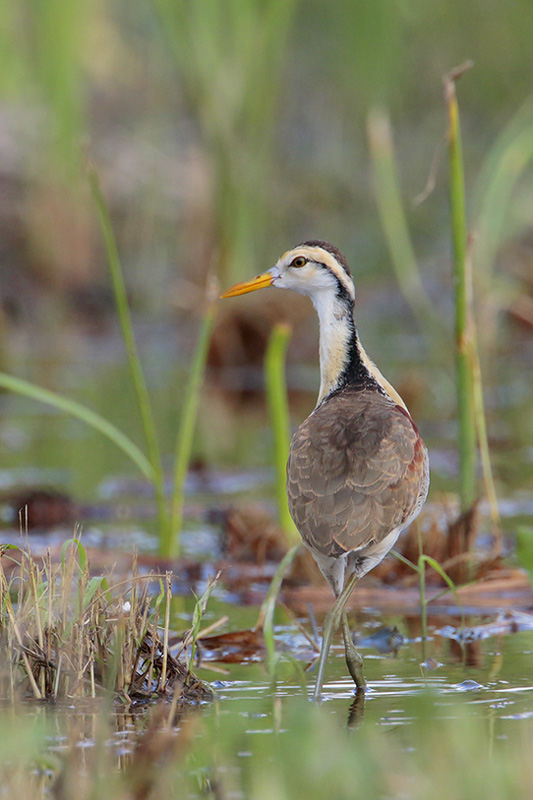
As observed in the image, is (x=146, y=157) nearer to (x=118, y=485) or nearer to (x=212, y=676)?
(x=118, y=485)

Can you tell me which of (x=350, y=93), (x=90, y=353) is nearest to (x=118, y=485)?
(x=90, y=353)

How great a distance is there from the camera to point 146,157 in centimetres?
1877

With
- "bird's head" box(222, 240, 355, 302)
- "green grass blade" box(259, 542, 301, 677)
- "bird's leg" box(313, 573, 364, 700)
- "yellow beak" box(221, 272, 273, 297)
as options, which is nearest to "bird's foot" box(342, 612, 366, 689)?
"bird's leg" box(313, 573, 364, 700)

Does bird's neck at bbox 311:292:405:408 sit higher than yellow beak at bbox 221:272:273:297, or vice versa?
yellow beak at bbox 221:272:273:297

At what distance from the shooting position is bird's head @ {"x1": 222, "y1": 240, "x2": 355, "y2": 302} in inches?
216

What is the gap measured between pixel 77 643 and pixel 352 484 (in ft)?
3.51

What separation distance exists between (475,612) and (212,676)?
1.43m

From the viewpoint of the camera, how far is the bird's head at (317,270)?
550cm

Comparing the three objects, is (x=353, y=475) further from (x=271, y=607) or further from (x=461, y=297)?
(x=461, y=297)

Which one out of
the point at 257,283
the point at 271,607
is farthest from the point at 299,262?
the point at 271,607

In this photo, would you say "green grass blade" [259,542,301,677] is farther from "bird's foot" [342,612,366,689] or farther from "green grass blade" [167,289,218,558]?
"green grass blade" [167,289,218,558]

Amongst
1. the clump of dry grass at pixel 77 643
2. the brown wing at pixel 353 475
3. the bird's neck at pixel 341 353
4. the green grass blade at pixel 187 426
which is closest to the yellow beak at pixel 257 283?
the bird's neck at pixel 341 353

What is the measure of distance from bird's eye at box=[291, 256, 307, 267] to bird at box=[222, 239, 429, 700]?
433 millimetres

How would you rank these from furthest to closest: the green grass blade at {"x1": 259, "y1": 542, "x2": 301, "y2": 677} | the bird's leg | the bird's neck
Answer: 1. the bird's neck
2. the green grass blade at {"x1": 259, "y1": 542, "x2": 301, "y2": 677}
3. the bird's leg
